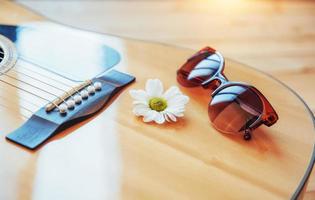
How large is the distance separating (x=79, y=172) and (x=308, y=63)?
1111 millimetres

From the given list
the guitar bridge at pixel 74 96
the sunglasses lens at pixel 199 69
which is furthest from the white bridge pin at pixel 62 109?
the sunglasses lens at pixel 199 69

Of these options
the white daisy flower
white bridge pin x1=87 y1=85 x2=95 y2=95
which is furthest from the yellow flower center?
white bridge pin x1=87 y1=85 x2=95 y2=95

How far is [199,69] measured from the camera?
0.84 m

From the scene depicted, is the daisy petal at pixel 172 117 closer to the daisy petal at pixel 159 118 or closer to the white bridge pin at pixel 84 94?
A: the daisy petal at pixel 159 118

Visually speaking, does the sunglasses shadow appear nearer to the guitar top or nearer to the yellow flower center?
the yellow flower center

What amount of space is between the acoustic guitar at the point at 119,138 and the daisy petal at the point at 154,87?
4cm

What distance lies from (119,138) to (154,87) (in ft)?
0.45

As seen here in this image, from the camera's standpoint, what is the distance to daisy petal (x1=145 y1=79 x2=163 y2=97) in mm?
794

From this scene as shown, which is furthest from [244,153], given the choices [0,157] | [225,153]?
[0,157]

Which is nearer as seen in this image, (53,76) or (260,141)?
(260,141)

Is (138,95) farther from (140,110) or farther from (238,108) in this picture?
(238,108)

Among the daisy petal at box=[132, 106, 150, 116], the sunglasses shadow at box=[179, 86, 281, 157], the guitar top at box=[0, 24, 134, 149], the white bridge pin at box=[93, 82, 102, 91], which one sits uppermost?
the white bridge pin at box=[93, 82, 102, 91]

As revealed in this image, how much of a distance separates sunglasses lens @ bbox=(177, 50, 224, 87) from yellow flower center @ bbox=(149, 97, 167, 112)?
79 millimetres

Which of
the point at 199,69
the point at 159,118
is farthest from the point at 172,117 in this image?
the point at 199,69
